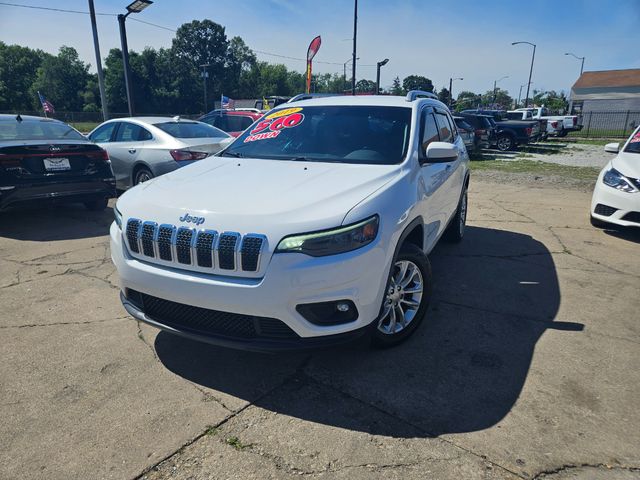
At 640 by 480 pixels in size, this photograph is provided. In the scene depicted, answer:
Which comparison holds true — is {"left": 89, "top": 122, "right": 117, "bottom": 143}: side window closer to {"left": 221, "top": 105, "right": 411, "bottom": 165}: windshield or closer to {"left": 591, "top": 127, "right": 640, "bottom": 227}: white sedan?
{"left": 221, "top": 105, "right": 411, "bottom": 165}: windshield

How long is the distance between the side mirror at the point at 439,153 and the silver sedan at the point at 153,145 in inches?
177

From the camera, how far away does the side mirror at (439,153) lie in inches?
134

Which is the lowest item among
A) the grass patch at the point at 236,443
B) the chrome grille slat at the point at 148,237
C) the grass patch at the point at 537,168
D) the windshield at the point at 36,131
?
the grass patch at the point at 236,443

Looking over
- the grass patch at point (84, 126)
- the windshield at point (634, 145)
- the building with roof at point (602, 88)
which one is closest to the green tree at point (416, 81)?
the building with roof at point (602, 88)

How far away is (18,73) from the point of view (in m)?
74.3

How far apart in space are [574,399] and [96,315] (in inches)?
142

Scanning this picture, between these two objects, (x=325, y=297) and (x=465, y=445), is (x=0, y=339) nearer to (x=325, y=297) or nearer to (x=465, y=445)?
(x=325, y=297)

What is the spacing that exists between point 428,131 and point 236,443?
3.03m

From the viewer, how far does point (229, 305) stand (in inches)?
95.7

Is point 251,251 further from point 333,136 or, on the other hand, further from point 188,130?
point 188,130

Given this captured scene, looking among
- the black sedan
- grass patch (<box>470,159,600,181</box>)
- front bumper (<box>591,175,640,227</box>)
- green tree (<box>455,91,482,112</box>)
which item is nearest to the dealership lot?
front bumper (<box>591,175,640,227</box>)

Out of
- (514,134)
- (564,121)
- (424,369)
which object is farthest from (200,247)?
(564,121)

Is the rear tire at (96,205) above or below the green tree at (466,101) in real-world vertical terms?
below

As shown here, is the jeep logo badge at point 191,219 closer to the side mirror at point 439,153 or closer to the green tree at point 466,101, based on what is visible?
the side mirror at point 439,153
